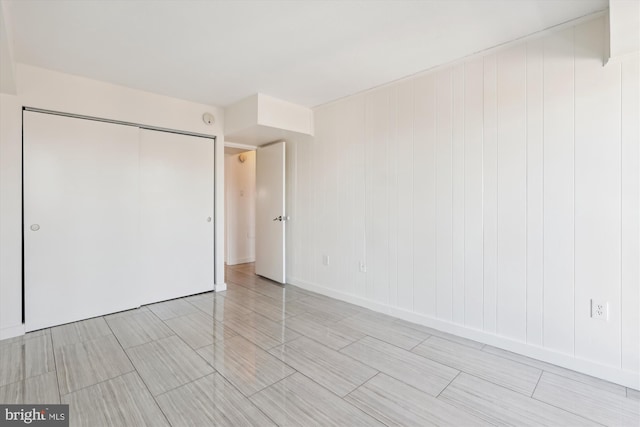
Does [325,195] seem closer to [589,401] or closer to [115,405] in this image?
[115,405]

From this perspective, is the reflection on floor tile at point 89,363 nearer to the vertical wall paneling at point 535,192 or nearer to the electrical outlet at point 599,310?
the vertical wall paneling at point 535,192

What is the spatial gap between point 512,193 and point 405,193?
92cm

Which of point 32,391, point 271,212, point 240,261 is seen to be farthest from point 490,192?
point 240,261

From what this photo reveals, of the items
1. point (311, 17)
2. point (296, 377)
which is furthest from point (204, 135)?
point (296, 377)

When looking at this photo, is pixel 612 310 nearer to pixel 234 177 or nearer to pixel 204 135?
pixel 204 135

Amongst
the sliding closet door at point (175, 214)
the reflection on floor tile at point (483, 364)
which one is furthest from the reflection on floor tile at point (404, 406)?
the sliding closet door at point (175, 214)

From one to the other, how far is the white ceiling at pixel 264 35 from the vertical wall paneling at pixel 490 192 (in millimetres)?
316

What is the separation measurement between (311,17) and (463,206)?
191cm

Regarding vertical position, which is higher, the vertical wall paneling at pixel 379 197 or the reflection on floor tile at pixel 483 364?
the vertical wall paneling at pixel 379 197

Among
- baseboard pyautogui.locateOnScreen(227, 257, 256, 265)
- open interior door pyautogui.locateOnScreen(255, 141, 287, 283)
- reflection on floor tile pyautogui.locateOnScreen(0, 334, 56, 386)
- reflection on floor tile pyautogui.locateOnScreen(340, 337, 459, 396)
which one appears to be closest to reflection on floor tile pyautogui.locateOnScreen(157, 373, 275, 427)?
reflection on floor tile pyautogui.locateOnScreen(340, 337, 459, 396)

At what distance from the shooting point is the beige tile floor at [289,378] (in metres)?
1.65

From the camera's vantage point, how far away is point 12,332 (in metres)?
2.59

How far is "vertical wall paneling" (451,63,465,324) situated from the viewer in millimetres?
2582

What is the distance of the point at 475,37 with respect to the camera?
7.27 ft
